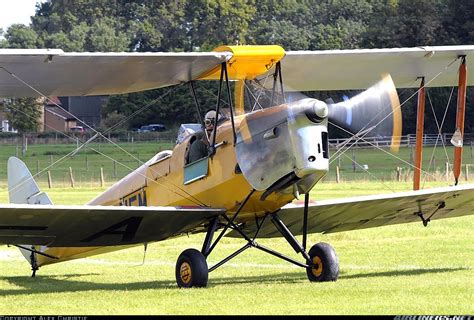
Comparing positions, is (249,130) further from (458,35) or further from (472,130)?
(458,35)

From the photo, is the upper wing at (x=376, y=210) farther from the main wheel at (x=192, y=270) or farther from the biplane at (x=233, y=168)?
the main wheel at (x=192, y=270)

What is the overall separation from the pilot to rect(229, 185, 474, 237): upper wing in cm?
103

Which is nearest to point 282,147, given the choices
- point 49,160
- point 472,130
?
point 49,160

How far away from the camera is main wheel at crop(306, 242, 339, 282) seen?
532 inches

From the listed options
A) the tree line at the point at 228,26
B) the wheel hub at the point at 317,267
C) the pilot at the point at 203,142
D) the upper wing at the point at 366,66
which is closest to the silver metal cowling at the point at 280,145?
the pilot at the point at 203,142

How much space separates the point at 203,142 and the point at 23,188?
3.69 metres

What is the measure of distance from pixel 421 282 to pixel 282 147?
6.92 feet

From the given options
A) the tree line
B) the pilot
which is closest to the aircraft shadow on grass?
the pilot

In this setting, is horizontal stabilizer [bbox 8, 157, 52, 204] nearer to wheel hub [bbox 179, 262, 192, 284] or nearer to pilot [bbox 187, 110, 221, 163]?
pilot [bbox 187, 110, 221, 163]

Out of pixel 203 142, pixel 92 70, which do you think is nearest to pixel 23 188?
pixel 92 70

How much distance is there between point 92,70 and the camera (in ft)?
46.9

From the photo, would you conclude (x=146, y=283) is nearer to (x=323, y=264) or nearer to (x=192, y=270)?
(x=192, y=270)

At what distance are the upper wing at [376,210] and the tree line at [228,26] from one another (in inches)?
2106

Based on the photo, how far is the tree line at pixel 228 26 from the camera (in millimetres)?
76312
